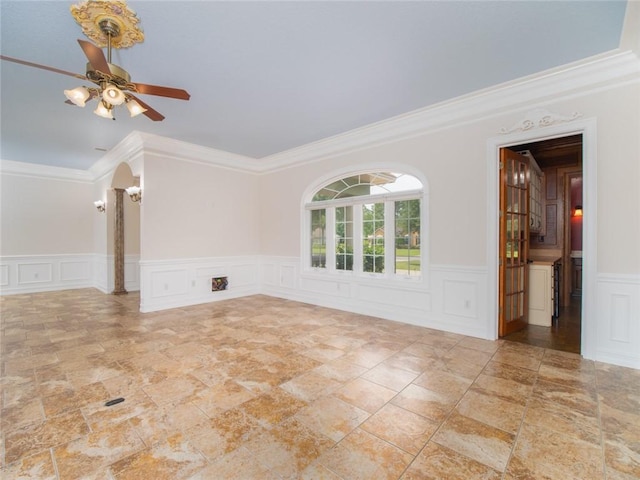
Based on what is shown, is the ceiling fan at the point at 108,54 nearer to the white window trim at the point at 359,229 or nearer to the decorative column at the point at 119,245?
the white window trim at the point at 359,229

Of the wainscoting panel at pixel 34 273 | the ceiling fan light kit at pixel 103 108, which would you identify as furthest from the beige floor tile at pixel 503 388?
the wainscoting panel at pixel 34 273

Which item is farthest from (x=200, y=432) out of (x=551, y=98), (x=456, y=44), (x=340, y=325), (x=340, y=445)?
(x=551, y=98)

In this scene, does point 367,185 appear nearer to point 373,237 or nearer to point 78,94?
point 373,237

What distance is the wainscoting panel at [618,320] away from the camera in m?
2.97

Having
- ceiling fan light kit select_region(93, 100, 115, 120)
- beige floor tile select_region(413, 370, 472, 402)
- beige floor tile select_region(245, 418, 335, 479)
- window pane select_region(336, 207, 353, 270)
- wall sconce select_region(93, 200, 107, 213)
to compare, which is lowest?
beige floor tile select_region(245, 418, 335, 479)

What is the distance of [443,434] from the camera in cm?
199

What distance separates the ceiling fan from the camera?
7.53 feet

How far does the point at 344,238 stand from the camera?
5.70 metres

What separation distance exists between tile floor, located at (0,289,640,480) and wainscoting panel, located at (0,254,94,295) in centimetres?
439

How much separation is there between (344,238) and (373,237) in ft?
2.17

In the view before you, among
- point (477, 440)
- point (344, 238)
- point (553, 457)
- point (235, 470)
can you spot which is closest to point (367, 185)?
point (344, 238)

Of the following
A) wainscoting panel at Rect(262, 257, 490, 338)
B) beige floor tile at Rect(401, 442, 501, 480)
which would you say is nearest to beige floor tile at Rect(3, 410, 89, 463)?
beige floor tile at Rect(401, 442, 501, 480)

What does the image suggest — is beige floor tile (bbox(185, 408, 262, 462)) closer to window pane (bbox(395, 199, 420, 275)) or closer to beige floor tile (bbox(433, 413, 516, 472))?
beige floor tile (bbox(433, 413, 516, 472))

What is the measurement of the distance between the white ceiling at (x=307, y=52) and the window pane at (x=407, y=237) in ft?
4.70
